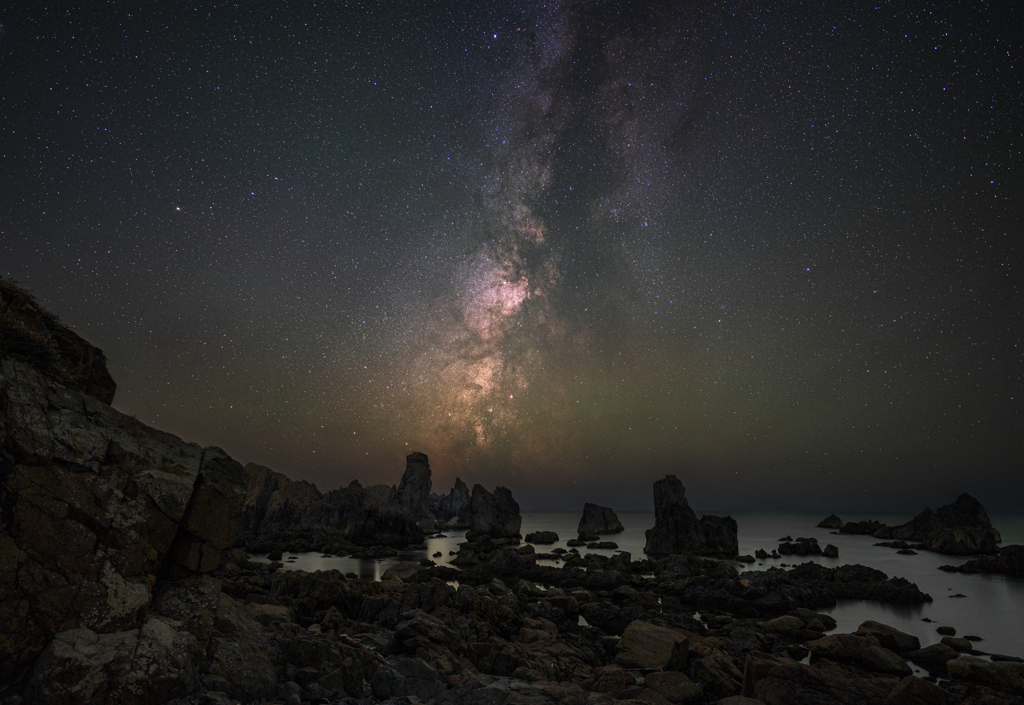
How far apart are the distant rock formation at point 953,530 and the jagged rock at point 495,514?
78.1 m

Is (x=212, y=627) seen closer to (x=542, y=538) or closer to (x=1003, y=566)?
(x=1003, y=566)

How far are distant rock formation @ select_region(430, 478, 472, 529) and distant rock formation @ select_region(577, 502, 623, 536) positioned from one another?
52.7 meters

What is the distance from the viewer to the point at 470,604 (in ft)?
66.1

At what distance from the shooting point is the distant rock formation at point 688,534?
221ft

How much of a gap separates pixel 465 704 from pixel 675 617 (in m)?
19.9

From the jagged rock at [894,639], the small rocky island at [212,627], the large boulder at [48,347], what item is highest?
the large boulder at [48,347]

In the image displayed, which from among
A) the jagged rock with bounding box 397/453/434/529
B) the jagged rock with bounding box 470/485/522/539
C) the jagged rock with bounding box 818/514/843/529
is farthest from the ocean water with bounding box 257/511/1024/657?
the jagged rock with bounding box 818/514/843/529

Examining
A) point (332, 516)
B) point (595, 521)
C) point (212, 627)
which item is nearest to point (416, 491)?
point (332, 516)

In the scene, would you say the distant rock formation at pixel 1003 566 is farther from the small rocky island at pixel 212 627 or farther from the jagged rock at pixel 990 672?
the jagged rock at pixel 990 672

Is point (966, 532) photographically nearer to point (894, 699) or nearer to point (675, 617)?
point (675, 617)

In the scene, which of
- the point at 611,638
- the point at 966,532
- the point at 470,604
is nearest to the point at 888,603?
the point at 611,638

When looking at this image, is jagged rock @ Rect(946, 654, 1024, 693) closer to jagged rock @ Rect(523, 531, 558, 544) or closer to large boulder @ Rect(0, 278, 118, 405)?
large boulder @ Rect(0, 278, 118, 405)

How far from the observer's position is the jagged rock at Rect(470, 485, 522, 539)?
101562 millimetres

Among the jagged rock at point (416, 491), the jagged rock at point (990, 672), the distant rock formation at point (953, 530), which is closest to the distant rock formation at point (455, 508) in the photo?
the jagged rock at point (416, 491)
